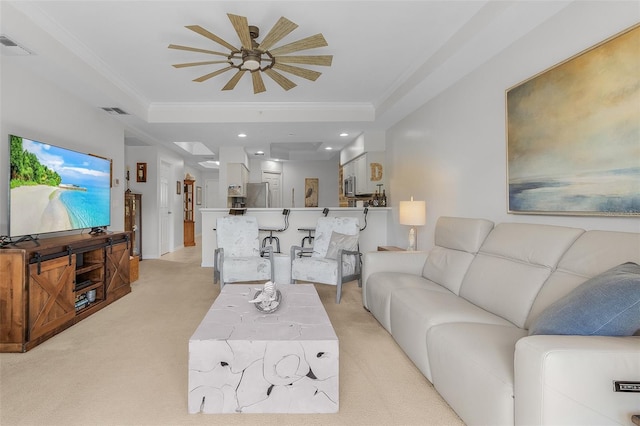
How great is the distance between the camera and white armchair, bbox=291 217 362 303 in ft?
11.3

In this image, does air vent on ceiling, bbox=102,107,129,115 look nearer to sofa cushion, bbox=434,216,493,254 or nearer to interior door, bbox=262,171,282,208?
sofa cushion, bbox=434,216,493,254

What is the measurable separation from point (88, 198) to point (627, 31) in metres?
4.58

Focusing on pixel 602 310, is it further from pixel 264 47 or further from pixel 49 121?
pixel 49 121

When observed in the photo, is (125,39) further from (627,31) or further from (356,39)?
(627,31)

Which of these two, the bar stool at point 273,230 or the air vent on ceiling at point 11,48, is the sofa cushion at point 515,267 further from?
the air vent on ceiling at point 11,48

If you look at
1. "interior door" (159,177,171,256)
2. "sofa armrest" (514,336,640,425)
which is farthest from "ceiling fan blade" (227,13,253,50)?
"interior door" (159,177,171,256)

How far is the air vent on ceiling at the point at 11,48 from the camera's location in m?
2.36

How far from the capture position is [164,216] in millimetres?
7012

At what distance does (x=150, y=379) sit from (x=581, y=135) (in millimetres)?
3040

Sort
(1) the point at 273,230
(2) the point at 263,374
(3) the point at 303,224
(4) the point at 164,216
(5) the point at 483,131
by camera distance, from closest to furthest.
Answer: (2) the point at 263,374
(5) the point at 483,131
(1) the point at 273,230
(3) the point at 303,224
(4) the point at 164,216

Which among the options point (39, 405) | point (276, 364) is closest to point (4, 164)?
point (39, 405)

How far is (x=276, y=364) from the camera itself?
1539mm

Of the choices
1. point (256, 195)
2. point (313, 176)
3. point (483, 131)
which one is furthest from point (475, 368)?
point (313, 176)

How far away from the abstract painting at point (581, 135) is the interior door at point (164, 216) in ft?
21.7
